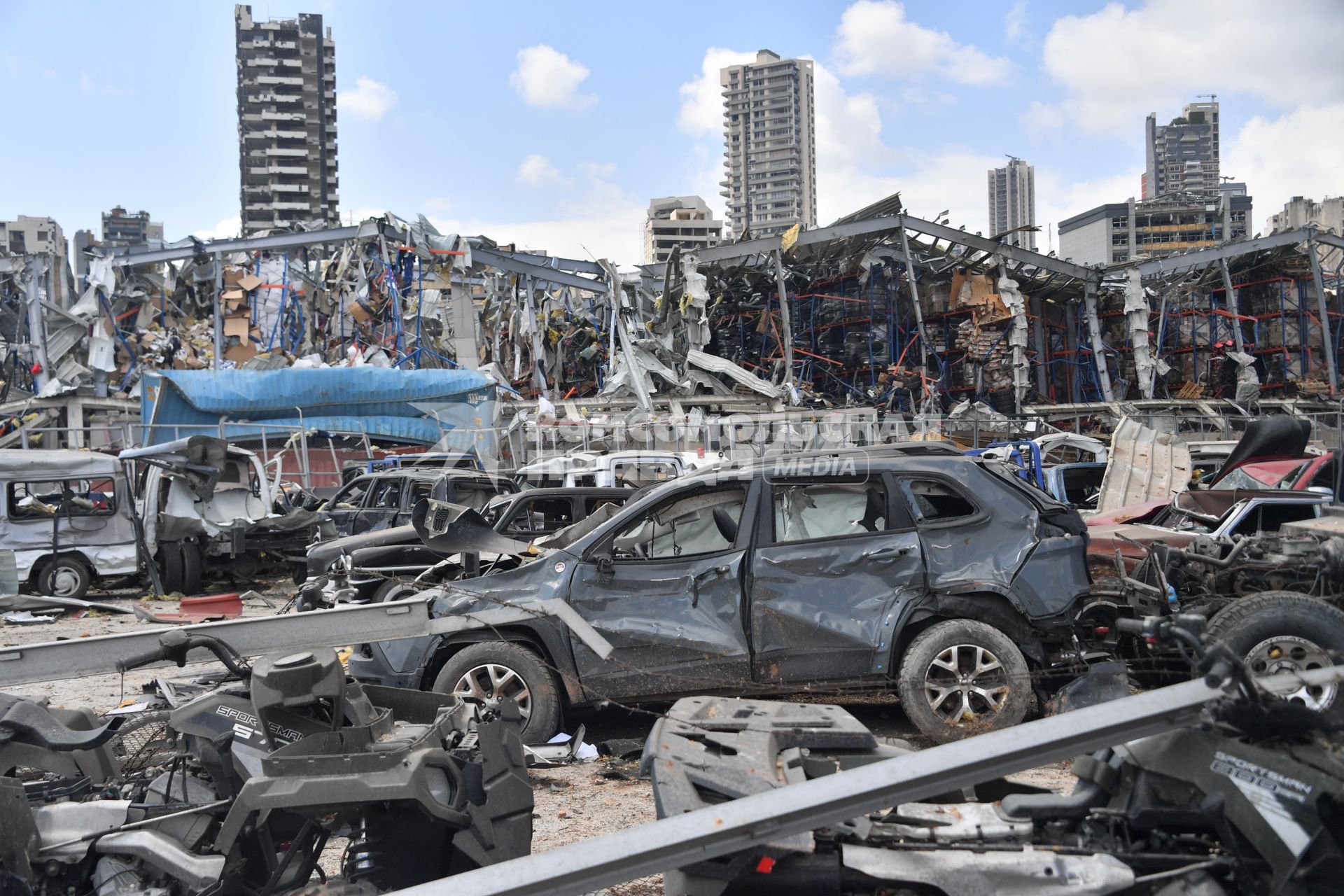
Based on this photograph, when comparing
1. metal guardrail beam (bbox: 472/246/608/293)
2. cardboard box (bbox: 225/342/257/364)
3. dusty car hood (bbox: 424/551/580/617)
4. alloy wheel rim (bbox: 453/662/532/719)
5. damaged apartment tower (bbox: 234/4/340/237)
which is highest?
damaged apartment tower (bbox: 234/4/340/237)

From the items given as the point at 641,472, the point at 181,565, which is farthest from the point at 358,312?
the point at 641,472

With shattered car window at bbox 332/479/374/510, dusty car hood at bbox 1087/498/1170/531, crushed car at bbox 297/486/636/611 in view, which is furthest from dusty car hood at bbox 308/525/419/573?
dusty car hood at bbox 1087/498/1170/531

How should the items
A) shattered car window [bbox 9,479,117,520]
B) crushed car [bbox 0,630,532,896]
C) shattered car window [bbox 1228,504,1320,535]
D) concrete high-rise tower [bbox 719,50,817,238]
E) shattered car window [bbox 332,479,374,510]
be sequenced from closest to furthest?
crushed car [bbox 0,630,532,896] < shattered car window [bbox 1228,504,1320,535] < shattered car window [bbox 9,479,117,520] < shattered car window [bbox 332,479,374,510] < concrete high-rise tower [bbox 719,50,817,238]

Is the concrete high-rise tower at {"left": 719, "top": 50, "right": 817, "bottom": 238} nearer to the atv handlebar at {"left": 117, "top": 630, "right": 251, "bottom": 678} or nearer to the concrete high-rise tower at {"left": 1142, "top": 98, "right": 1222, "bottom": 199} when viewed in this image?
the concrete high-rise tower at {"left": 1142, "top": 98, "right": 1222, "bottom": 199}

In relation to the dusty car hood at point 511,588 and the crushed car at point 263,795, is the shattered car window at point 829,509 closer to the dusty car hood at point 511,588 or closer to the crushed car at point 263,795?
the dusty car hood at point 511,588

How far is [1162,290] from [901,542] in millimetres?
25123

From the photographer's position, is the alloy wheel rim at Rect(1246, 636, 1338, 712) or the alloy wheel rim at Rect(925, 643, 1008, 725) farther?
the alloy wheel rim at Rect(925, 643, 1008, 725)

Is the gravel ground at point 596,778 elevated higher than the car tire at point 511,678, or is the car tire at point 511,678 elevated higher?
the car tire at point 511,678

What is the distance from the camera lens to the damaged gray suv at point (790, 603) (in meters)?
5.54

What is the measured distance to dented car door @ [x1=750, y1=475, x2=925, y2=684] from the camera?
555 cm

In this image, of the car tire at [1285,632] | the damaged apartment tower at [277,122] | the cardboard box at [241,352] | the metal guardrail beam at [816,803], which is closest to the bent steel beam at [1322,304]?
the car tire at [1285,632]

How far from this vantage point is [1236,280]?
91.8ft

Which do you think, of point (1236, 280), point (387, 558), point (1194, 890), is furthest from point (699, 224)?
point (1194, 890)

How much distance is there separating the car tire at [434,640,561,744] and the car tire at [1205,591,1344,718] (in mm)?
3771
